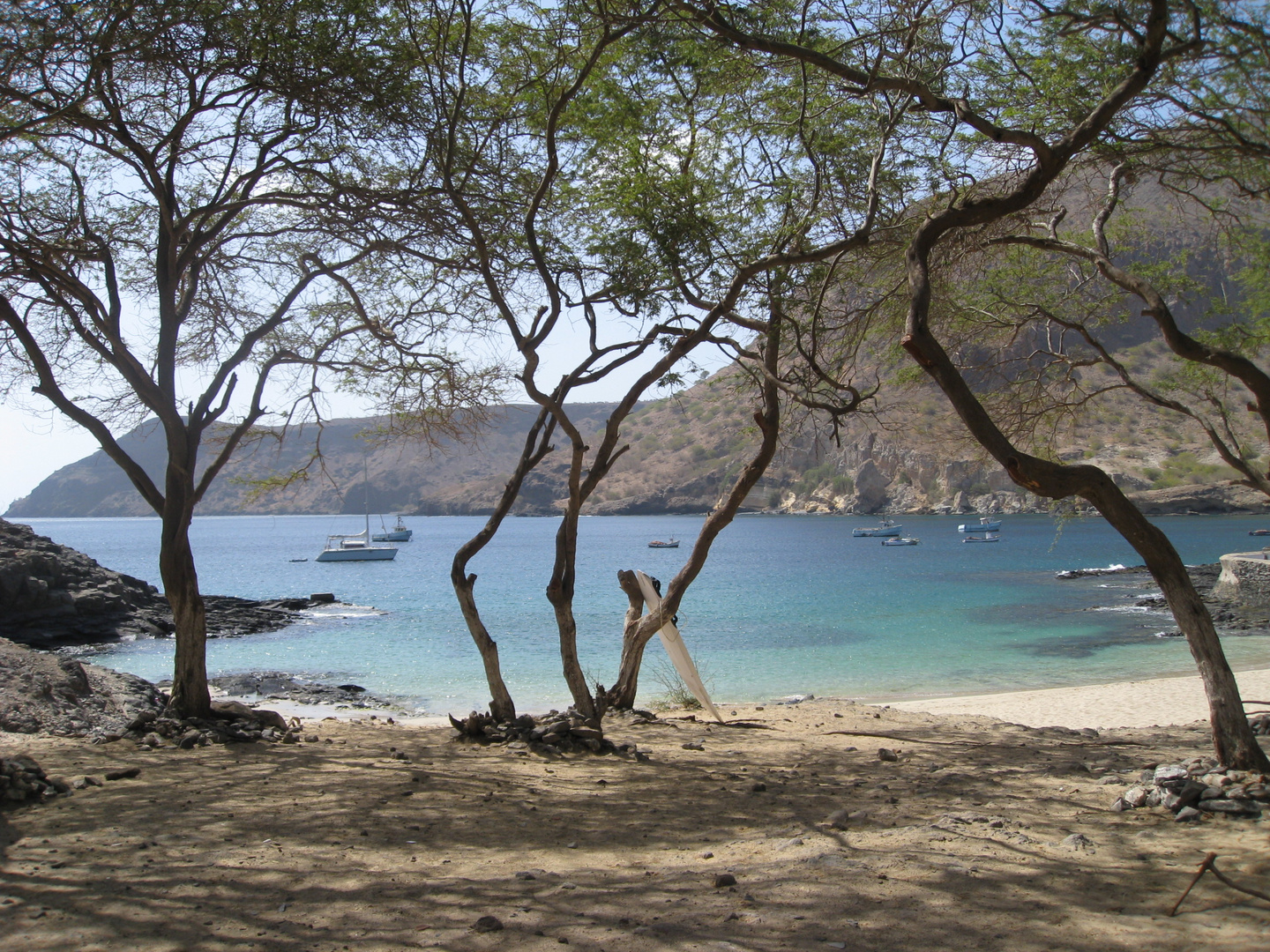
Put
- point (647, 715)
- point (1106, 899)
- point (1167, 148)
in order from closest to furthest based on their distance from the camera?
point (1106, 899), point (1167, 148), point (647, 715)

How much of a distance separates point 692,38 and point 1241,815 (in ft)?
21.7

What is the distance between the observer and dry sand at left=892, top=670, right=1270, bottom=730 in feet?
39.2

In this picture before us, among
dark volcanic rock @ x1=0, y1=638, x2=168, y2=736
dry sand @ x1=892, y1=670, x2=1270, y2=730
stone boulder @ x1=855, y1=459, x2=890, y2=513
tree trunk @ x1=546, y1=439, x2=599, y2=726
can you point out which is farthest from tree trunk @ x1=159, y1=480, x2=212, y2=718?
stone boulder @ x1=855, y1=459, x2=890, y2=513

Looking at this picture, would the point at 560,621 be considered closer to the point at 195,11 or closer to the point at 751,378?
the point at 751,378

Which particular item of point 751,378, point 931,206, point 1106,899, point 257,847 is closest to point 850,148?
point 931,206

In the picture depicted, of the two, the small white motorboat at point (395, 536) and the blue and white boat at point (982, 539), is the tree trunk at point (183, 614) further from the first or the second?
the small white motorboat at point (395, 536)

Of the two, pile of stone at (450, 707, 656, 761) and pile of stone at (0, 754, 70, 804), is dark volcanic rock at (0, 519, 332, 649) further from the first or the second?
pile of stone at (0, 754, 70, 804)

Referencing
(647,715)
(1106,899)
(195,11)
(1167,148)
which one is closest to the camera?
(1106,899)

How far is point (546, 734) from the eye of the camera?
7.18 metres

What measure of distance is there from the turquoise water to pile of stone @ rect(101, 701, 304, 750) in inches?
287

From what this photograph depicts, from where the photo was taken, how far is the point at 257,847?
4188 mm

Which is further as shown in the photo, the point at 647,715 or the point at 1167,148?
the point at 647,715

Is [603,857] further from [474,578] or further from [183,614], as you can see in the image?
[183,614]

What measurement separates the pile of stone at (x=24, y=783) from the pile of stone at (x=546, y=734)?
316 cm
